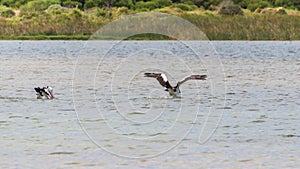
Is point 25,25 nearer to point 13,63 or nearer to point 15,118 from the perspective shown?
point 13,63

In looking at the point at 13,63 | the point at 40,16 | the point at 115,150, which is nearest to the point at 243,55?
the point at 13,63

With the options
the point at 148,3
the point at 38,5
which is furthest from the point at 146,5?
the point at 38,5

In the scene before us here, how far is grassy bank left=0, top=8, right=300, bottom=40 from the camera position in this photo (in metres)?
69.4

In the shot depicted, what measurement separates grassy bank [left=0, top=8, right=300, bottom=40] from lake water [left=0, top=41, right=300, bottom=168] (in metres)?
32.0

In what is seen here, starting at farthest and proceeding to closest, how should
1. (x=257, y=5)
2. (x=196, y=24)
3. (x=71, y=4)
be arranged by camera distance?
1. (x=257, y=5)
2. (x=71, y=4)
3. (x=196, y=24)

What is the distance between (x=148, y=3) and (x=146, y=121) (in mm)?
85666

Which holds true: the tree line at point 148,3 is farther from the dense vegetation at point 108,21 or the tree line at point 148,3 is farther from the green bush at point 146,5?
the dense vegetation at point 108,21

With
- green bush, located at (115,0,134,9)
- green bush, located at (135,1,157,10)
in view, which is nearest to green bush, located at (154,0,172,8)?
green bush, located at (135,1,157,10)

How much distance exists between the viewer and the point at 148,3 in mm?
106062

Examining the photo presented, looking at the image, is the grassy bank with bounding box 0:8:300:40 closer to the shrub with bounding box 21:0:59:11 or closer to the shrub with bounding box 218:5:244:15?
the shrub with bounding box 218:5:244:15

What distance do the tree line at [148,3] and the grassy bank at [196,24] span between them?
73.3 ft

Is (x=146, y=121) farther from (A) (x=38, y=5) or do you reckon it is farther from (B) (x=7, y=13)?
(A) (x=38, y=5)

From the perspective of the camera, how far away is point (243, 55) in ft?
178

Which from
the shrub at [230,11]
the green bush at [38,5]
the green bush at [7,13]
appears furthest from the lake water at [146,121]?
the green bush at [38,5]
